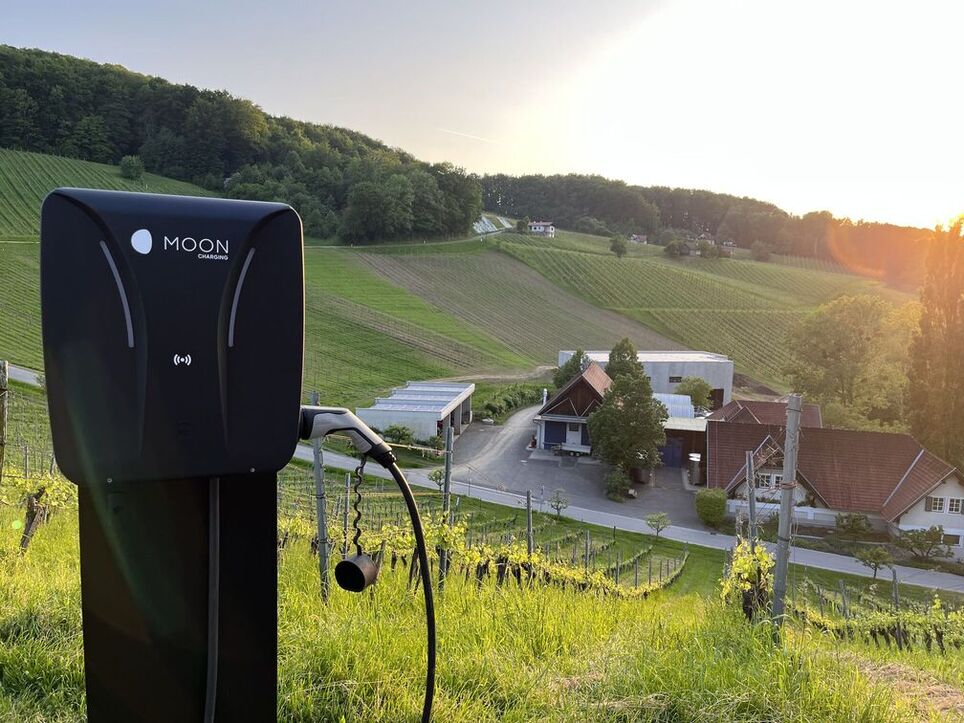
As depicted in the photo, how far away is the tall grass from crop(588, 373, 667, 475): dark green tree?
17.9m

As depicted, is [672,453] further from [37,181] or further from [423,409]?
[37,181]

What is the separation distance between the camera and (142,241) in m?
0.96

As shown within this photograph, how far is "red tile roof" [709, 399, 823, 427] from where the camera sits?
23281 millimetres

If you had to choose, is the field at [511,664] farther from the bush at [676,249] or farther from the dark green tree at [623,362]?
the bush at [676,249]

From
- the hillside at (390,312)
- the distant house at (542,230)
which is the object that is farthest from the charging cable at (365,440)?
the distant house at (542,230)

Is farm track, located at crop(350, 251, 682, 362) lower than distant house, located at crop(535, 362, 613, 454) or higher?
higher

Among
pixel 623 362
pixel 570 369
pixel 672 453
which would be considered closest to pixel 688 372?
pixel 570 369

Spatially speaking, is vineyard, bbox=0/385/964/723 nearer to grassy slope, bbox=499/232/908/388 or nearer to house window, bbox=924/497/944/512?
house window, bbox=924/497/944/512

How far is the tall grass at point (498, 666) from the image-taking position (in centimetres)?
160

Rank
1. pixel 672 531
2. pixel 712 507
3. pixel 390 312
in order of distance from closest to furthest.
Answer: pixel 672 531 → pixel 712 507 → pixel 390 312

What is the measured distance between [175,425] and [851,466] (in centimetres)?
2136

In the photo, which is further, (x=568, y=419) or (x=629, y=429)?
(x=568, y=419)

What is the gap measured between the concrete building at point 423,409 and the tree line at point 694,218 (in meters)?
56.2

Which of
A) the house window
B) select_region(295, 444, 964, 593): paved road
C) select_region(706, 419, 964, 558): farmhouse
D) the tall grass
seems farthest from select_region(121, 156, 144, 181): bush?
the tall grass
